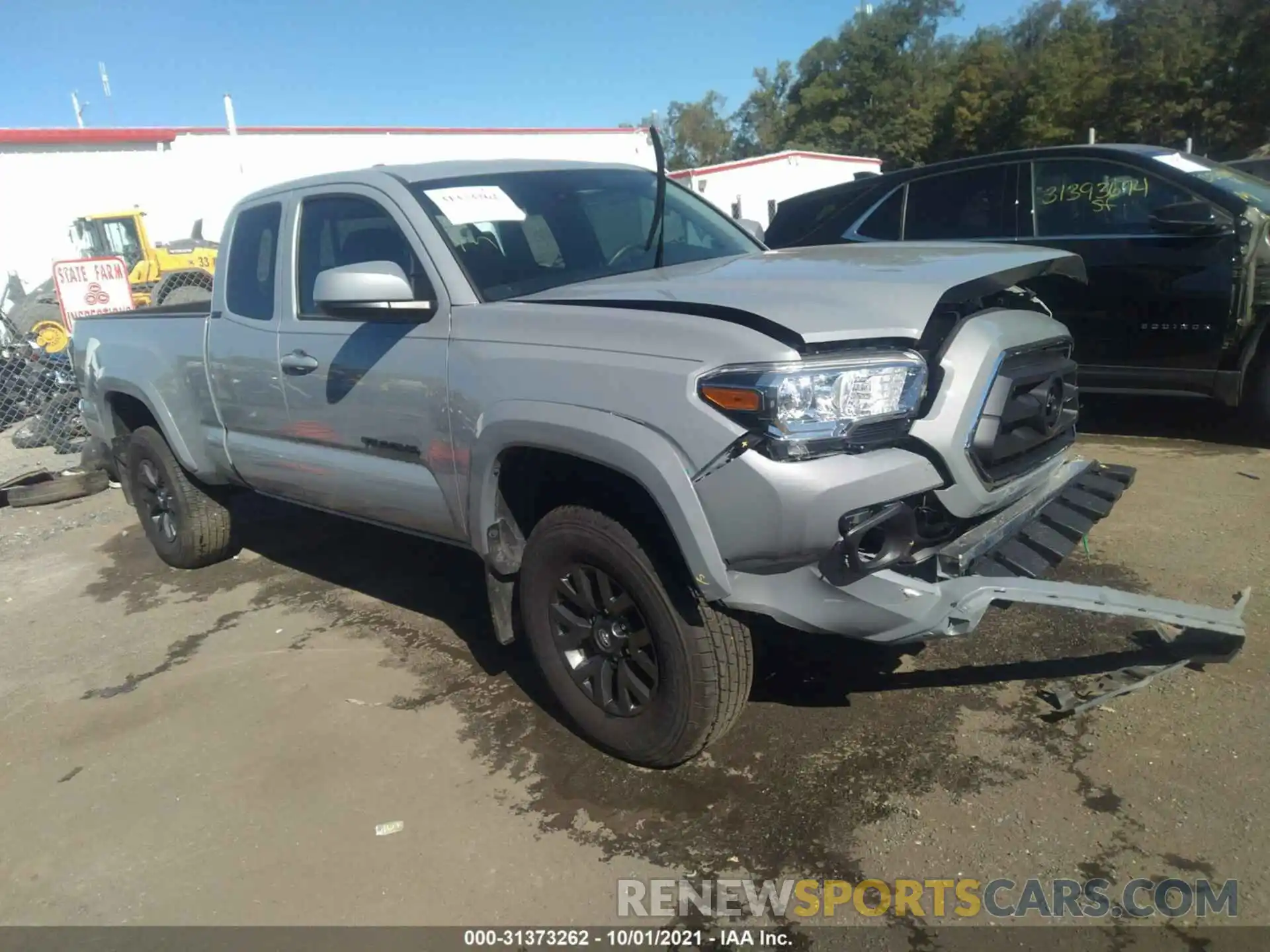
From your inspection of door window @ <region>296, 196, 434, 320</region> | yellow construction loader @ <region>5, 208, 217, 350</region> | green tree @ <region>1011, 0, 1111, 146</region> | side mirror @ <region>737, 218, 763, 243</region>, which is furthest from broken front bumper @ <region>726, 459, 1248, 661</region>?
green tree @ <region>1011, 0, 1111, 146</region>

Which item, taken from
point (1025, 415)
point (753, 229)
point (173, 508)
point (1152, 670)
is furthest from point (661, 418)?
point (173, 508)

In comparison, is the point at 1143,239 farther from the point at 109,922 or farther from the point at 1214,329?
the point at 109,922

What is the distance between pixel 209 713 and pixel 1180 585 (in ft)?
13.1

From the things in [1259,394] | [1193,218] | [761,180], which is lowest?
[1259,394]

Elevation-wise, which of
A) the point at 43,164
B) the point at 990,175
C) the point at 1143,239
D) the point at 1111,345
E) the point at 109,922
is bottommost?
the point at 109,922

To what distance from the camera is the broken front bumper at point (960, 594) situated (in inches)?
99.0

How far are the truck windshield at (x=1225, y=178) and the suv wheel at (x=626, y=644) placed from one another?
15.2 ft

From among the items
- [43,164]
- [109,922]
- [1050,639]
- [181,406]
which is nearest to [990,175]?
[1050,639]

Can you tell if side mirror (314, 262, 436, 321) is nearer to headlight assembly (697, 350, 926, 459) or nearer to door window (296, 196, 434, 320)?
door window (296, 196, 434, 320)

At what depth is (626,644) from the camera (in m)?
3.01

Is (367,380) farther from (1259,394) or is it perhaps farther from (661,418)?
(1259,394)

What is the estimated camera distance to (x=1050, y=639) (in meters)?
3.68

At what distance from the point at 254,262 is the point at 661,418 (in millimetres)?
2783

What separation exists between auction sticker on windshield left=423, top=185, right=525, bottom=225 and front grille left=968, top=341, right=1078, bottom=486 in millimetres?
1894
